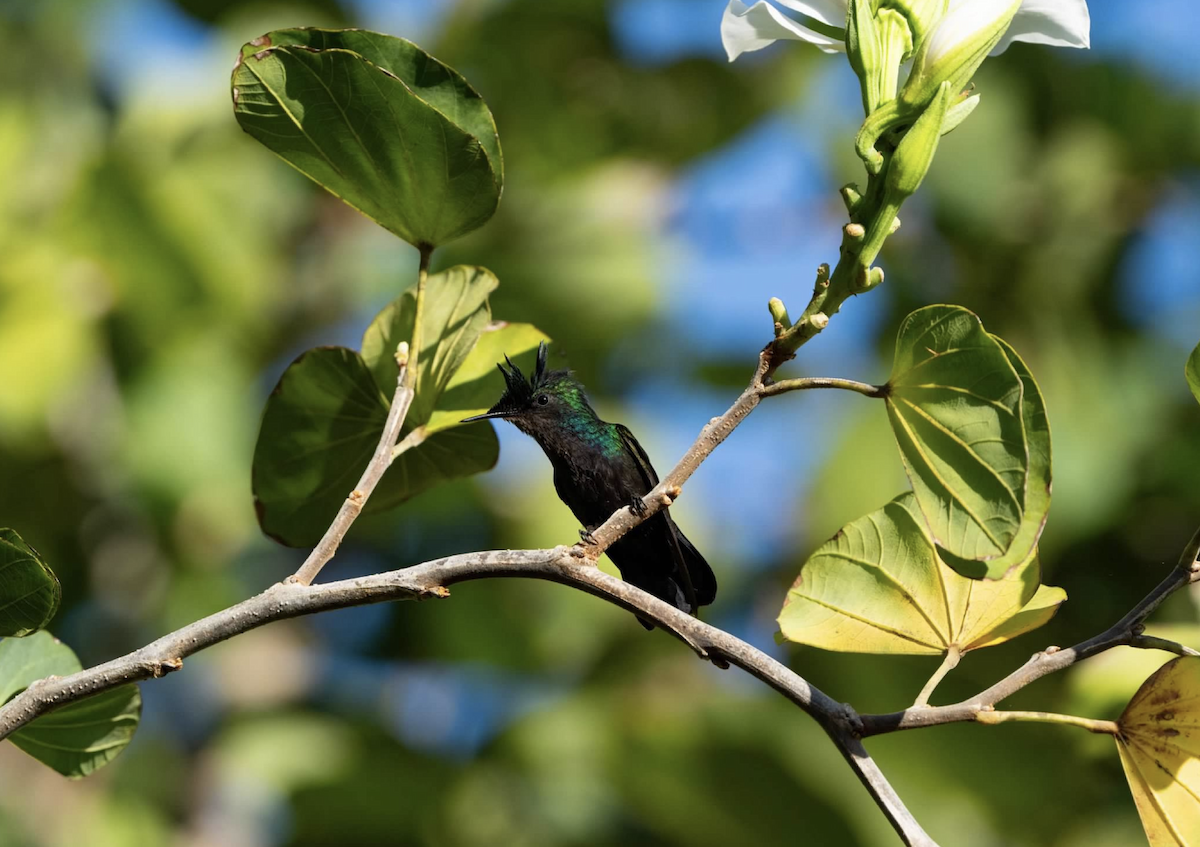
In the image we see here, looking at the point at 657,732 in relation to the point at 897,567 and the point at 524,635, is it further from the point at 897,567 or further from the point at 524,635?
the point at 897,567

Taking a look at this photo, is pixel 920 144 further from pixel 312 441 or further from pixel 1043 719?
pixel 312 441

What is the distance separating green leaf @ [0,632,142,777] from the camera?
1147 mm

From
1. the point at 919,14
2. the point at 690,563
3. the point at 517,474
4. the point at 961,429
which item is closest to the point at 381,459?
the point at 961,429

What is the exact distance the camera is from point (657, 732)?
3.33 m

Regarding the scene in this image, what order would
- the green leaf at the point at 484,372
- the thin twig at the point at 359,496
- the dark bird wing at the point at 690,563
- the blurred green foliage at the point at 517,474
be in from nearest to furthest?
the thin twig at the point at 359,496
the green leaf at the point at 484,372
the dark bird wing at the point at 690,563
the blurred green foliage at the point at 517,474

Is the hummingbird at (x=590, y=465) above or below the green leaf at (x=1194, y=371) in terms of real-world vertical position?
below

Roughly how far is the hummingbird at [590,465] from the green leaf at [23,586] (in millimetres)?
1307

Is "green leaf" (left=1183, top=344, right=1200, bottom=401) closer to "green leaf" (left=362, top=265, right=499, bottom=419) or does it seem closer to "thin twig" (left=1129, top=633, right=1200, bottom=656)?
"thin twig" (left=1129, top=633, right=1200, bottom=656)

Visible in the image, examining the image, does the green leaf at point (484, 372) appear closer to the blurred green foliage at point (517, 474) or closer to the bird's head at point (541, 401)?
the bird's head at point (541, 401)

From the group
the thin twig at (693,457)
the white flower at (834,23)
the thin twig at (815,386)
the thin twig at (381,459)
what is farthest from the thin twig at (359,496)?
the white flower at (834,23)

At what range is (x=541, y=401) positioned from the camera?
7.88 feet

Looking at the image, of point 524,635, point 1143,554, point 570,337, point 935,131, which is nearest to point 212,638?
point 935,131

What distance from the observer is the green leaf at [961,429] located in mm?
937

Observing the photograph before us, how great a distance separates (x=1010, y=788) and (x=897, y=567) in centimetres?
252
